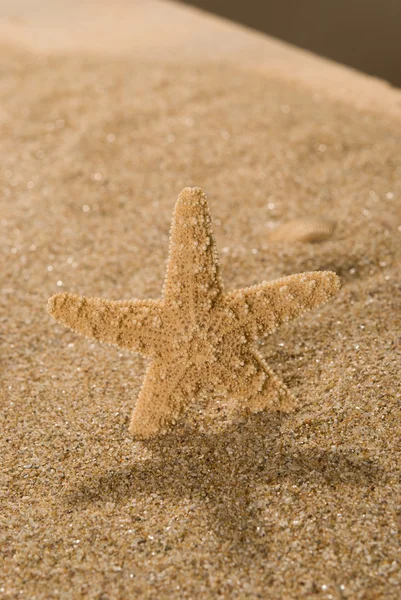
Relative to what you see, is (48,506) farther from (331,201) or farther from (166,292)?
(331,201)

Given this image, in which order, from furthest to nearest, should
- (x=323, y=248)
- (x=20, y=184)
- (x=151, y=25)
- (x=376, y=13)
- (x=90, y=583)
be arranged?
(x=151, y=25) → (x=376, y=13) → (x=20, y=184) → (x=323, y=248) → (x=90, y=583)

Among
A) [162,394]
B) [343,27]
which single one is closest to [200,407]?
[162,394]

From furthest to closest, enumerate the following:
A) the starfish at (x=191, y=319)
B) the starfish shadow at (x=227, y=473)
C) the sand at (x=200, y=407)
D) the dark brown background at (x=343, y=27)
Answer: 1. the dark brown background at (x=343, y=27)
2. the starfish at (x=191, y=319)
3. the starfish shadow at (x=227, y=473)
4. the sand at (x=200, y=407)

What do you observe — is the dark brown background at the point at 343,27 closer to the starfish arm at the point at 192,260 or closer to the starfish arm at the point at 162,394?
the starfish arm at the point at 192,260

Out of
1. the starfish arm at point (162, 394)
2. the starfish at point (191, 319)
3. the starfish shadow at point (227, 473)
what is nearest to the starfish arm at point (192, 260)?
the starfish at point (191, 319)

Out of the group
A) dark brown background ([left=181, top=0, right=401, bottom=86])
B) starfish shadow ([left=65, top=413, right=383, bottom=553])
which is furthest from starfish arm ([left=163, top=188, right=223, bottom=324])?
dark brown background ([left=181, top=0, right=401, bottom=86])

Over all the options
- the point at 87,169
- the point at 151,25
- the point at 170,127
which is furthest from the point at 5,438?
the point at 151,25

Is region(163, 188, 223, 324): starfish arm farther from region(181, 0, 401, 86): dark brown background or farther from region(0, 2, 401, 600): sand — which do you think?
region(181, 0, 401, 86): dark brown background
